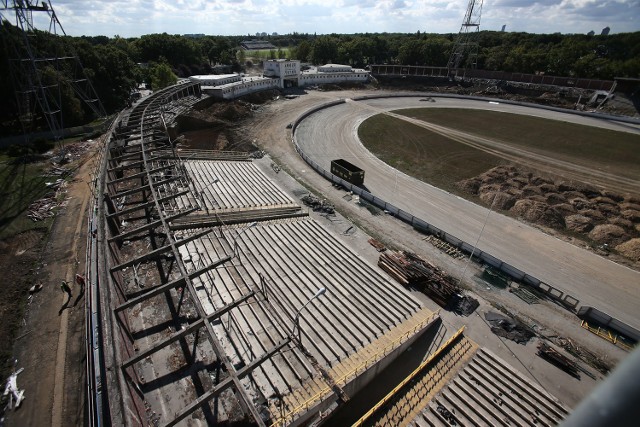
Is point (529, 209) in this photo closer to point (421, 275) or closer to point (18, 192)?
point (421, 275)

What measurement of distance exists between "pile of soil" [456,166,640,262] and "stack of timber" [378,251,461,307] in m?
17.2

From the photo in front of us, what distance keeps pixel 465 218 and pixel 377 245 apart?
1283cm

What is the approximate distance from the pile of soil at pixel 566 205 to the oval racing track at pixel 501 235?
280 centimetres

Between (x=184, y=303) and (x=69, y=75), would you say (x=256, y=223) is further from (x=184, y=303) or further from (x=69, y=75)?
(x=69, y=75)

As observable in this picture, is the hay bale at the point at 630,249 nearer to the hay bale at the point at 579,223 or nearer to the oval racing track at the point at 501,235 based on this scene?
the oval racing track at the point at 501,235

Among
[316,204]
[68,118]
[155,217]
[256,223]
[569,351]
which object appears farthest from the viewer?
[68,118]

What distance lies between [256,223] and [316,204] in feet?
27.2

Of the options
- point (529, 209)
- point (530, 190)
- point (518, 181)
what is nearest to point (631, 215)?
→ point (530, 190)

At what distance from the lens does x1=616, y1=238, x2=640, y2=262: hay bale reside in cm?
3150

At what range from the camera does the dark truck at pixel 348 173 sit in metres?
41.8

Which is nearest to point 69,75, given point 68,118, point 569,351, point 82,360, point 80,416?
point 68,118

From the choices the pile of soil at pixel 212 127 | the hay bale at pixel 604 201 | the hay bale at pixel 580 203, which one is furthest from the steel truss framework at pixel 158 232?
the hay bale at pixel 604 201

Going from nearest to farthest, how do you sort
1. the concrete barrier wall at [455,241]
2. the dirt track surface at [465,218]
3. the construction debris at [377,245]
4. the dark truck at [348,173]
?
the concrete barrier wall at [455,241] → the dirt track surface at [465,218] → the construction debris at [377,245] → the dark truck at [348,173]

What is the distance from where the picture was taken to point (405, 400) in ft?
59.6
